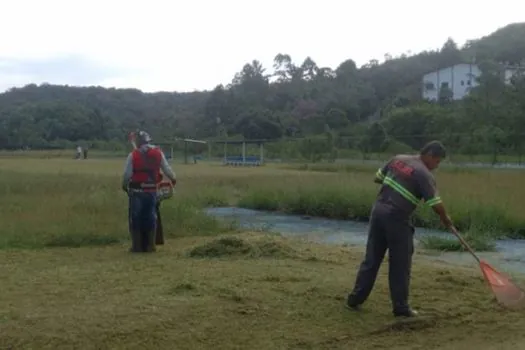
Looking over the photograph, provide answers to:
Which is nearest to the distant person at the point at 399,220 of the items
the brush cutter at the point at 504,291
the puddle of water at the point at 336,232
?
the brush cutter at the point at 504,291

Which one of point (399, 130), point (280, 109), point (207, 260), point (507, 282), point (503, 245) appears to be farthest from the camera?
point (280, 109)

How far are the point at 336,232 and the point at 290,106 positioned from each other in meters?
77.5

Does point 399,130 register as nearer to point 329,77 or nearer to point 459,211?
point 459,211

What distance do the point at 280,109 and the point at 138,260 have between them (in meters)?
85.0

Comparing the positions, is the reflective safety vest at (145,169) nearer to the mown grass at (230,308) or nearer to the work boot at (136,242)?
the work boot at (136,242)

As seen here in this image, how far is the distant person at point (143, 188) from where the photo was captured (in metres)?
9.42

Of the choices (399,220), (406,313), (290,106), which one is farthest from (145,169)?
(290,106)

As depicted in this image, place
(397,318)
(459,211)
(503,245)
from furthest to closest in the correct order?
(459,211)
(503,245)
(397,318)

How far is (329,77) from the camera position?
344ft

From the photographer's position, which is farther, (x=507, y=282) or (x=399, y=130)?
(x=399, y=130)

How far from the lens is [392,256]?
20.6ft

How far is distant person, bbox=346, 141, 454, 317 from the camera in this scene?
6227 millimetres

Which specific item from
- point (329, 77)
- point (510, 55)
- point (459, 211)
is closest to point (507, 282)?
point (459, 211)

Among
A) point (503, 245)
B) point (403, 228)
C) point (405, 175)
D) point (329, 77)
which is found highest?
point (329, 77)
